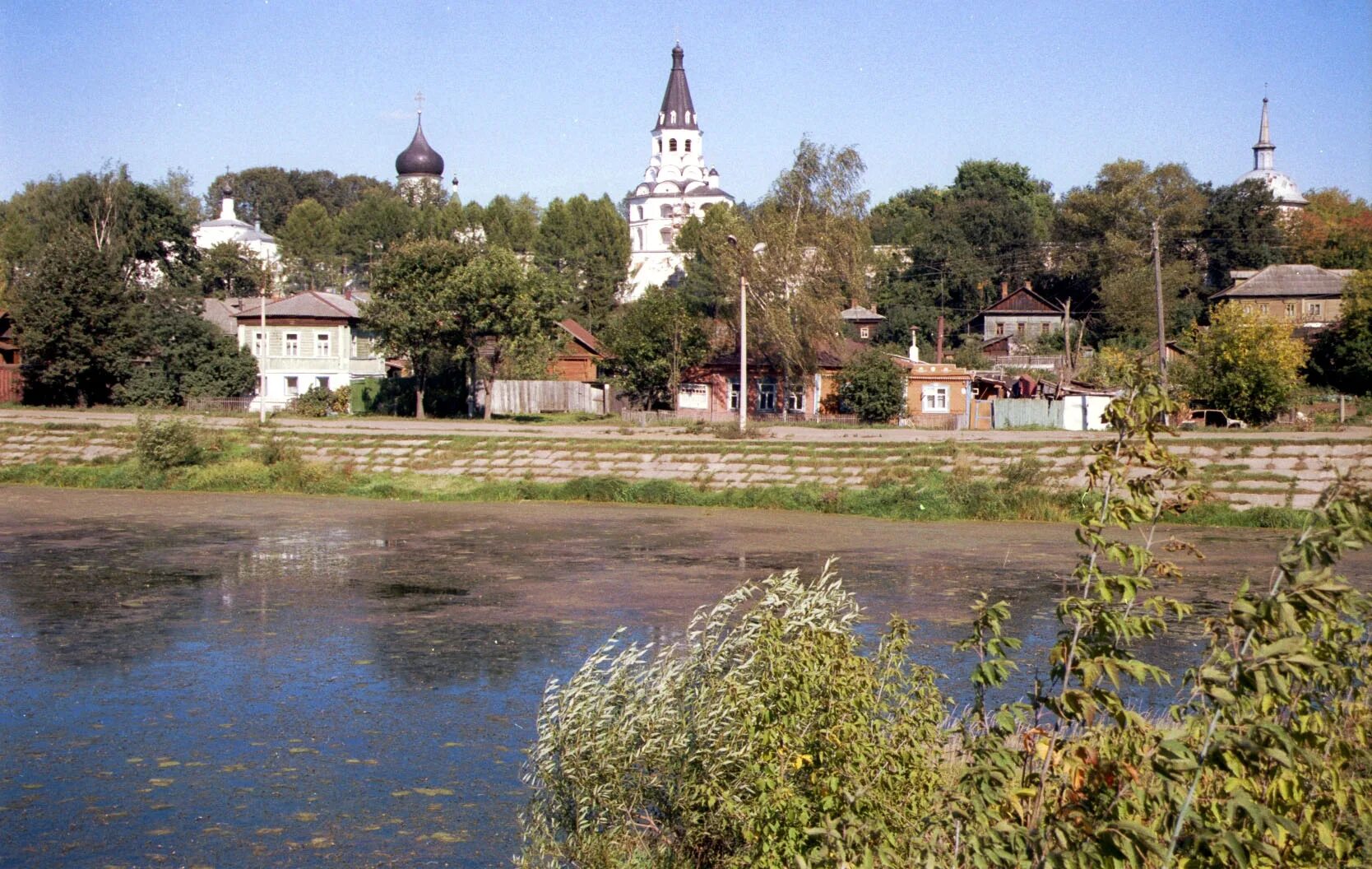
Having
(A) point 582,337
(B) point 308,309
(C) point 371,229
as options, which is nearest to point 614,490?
(B) point 308,309

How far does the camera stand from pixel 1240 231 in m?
78.2

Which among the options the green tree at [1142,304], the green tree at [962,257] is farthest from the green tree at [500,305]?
the green tree at [1142,304]

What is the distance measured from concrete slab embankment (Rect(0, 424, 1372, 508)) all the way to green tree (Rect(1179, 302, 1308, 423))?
971 centimetres

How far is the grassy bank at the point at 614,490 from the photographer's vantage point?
2567 centimetres

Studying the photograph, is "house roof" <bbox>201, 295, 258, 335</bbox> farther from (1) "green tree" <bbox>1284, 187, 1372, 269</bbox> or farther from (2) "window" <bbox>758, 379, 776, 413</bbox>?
(1) "green tree" <bbox>1284, 187, 1372, 269</bbox>

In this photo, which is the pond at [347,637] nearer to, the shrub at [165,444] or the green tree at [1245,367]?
the shrub at [165,444]

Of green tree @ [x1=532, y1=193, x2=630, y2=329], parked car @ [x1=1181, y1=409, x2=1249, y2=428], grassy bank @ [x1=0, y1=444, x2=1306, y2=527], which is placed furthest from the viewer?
green tree @ [x1=532, y1=193, x2=630, y2=329]

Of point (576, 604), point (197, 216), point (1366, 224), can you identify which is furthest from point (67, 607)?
point (197, 216)

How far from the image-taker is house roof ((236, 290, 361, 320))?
57.9 m

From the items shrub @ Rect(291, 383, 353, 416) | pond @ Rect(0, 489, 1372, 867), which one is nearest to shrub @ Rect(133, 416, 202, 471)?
pond @ Rect(0, 489, 1372, 867)

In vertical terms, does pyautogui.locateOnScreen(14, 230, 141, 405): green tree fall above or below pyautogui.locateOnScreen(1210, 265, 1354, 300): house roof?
below

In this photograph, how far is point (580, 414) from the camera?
173ft

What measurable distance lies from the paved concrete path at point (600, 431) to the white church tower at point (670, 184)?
48.6 meters

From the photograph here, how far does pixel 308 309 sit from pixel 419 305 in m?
10.0
